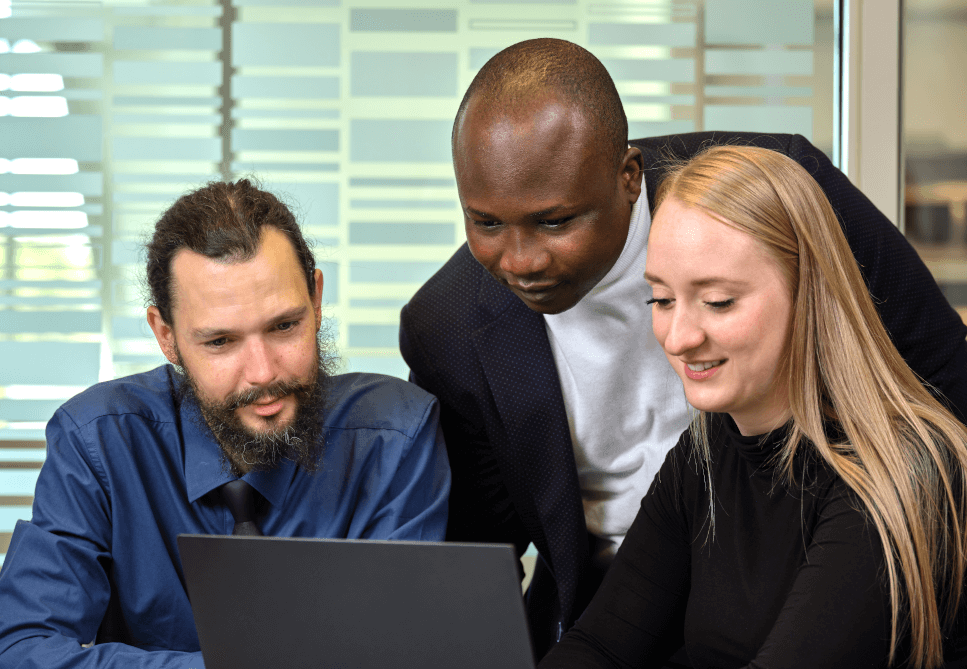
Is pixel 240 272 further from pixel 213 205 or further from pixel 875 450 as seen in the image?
pixel 875 450

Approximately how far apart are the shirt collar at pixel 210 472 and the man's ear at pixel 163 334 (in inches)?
4.7

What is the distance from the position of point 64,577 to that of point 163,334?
46 cm

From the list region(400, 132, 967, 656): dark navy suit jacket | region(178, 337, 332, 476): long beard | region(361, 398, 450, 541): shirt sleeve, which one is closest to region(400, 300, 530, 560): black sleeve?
region(400, 132, 967, 656): dark navy suit jacket

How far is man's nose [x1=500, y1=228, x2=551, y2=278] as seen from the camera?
1.42 metres

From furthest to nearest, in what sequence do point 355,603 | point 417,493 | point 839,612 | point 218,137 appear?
1. point 218,137
2. point 417,493
3. point 839,612
4. point 355,603

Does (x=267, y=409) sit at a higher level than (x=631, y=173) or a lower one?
lower

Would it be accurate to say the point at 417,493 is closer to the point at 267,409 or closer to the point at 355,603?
the point at 267,409

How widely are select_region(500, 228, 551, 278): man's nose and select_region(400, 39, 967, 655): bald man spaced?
0.02 metres

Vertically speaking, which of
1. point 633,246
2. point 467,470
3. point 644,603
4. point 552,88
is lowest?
point 644,603

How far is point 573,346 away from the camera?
173 centimetres

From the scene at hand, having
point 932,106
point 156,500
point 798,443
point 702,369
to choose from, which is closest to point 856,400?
point 798,443

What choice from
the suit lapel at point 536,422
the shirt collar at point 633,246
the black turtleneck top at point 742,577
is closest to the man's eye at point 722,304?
the black turtleneck top at point 742,577

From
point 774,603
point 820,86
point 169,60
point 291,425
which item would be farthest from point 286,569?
point 820,86

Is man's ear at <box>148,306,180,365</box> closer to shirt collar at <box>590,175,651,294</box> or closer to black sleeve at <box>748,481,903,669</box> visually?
shirt collar at <box>590,175,651,294</box>
